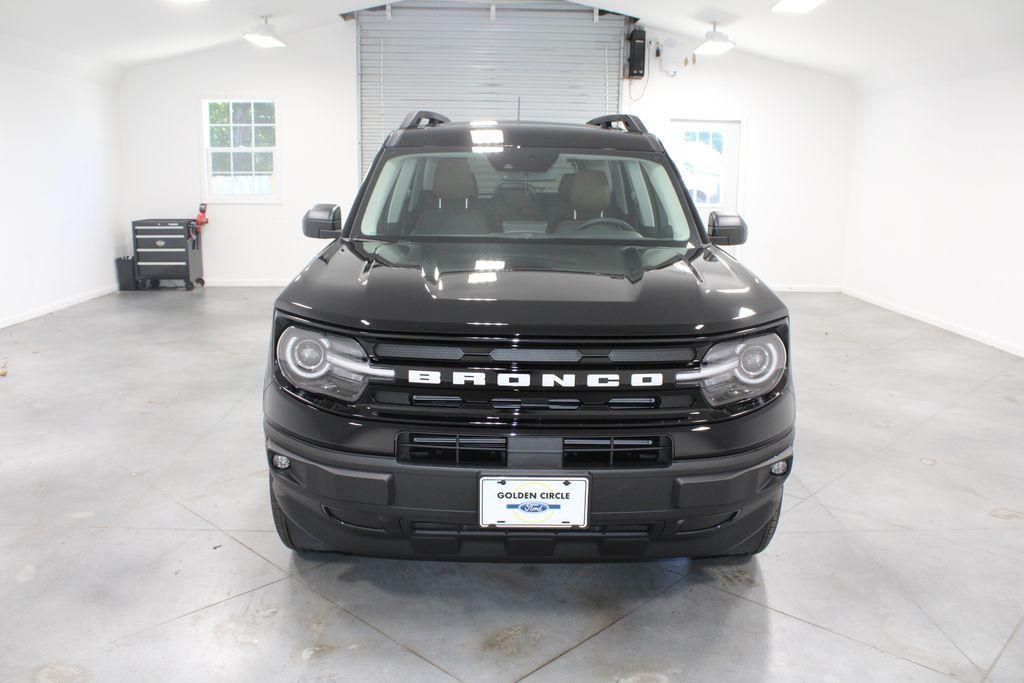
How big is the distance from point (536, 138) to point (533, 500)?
1669mm

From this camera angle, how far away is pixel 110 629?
2182 mm

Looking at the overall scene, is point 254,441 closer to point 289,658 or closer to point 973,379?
point 289,658

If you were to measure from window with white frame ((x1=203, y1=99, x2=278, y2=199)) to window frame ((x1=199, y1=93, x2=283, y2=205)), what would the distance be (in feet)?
0.04

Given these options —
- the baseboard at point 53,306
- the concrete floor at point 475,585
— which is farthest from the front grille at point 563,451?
the baseboard at point 53,306

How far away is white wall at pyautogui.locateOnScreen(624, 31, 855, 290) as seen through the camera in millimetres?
10023

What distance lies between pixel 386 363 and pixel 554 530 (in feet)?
1.89

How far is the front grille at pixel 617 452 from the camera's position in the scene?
188 centimetres

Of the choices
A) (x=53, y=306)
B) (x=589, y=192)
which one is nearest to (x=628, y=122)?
(x=589, y=192)

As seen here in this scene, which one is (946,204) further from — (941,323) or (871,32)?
(871,32)

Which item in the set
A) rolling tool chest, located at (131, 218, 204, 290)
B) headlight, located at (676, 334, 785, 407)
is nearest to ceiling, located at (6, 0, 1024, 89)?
rolling tool chest, located at (131, 218, 204, 290)

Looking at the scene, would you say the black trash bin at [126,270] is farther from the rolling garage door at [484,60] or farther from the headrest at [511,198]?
the headrest at [511,198]

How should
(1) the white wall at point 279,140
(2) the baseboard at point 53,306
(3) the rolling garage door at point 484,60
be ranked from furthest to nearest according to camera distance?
(3) the rolling garage door at point 484,60
(1) the white wall at point 279,140
(2) the baseboard at point 53,306

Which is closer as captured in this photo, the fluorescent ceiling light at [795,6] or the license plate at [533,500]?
the license plate at [533,500]

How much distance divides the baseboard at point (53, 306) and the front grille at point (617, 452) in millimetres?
6812
